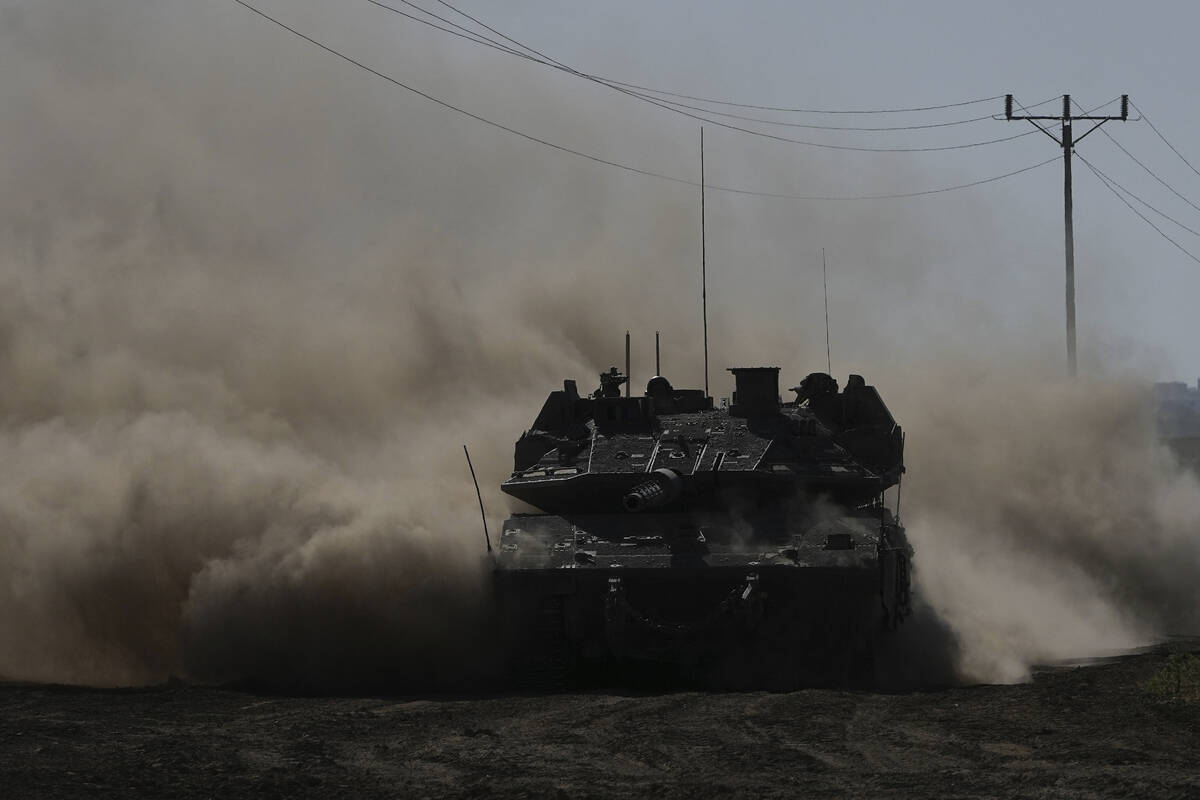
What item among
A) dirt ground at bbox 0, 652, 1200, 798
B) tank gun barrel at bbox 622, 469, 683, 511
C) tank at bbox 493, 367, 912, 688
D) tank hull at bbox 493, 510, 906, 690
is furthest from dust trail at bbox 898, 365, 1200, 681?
dirt ground at bbox 0, 652, 1200, 798

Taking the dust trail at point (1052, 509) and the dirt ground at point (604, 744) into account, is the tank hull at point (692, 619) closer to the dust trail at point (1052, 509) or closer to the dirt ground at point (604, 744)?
the dirt ground at point (604, 744)

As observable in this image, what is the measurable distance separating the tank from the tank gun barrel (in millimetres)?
22

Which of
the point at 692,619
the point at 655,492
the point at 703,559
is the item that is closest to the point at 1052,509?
the point at 655,492

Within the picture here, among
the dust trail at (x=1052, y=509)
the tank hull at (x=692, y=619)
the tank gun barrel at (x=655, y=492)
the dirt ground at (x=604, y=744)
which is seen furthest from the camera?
the dust trail at (x=1052, y=509)

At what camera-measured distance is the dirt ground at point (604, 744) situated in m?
12.8

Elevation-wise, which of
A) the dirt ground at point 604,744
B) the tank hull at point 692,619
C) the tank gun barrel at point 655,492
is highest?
the tank gun barrel at point 655,492

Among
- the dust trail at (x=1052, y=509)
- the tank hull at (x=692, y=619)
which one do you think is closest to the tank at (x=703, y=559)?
the tank hull at (x=692, y=619)

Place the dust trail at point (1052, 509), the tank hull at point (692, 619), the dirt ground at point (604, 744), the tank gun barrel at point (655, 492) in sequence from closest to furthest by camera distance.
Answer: the dirt ground at point (604, 744) < the tank hull at point (692, 619) < the tank gun barrel at point (655, 492) < the dust trail at point (1052, 509)

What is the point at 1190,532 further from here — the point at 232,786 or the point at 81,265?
the point at 232,786

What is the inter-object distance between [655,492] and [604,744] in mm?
6097

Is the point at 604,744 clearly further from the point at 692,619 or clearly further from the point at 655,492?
the point at 655,492

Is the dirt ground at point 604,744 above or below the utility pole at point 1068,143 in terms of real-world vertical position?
below

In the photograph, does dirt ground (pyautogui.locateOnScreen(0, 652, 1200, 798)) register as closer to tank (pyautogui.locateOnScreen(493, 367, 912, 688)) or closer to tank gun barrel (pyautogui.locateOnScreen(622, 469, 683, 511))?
tank (pyautogui.locateOnScreen(493, 367, 912, 688))

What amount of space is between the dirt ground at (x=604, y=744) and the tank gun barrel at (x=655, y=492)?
242cm
